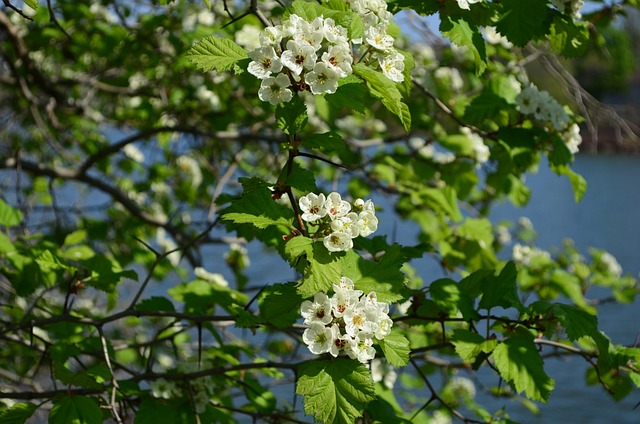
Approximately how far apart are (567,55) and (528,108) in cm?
24

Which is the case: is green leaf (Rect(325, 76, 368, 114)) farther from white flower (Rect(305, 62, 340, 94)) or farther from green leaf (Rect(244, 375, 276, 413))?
green leaf (Rect(244, 375, 276, 413))

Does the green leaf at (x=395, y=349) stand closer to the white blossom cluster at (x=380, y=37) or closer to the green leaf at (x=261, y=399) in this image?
the white blossom cluster at (x=380, y=37)

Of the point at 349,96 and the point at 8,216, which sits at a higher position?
the point at 349,96

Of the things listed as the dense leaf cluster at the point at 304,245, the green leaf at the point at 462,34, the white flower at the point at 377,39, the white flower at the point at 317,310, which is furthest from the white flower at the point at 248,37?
the white flower at the point at 317,310

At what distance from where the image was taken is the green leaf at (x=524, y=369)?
5.65 ft

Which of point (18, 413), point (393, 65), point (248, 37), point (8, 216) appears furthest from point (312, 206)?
point (248, 37)

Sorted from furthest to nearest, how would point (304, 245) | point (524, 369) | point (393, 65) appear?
point (524, 369) < point (393, 65) < point (304, 245)

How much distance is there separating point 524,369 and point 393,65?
31.4 inches

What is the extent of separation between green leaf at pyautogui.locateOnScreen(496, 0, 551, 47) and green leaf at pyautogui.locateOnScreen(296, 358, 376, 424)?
3.16 feet

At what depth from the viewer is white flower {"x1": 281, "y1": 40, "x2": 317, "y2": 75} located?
1.43 metres

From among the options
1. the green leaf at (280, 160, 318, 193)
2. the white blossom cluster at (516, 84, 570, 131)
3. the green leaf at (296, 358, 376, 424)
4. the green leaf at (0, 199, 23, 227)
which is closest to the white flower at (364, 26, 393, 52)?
the green leaf at (280, 160, 318, 193)

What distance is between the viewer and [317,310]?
1459 mm

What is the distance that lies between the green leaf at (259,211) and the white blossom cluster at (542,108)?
1.15 m

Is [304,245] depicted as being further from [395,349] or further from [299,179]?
[395,349]
